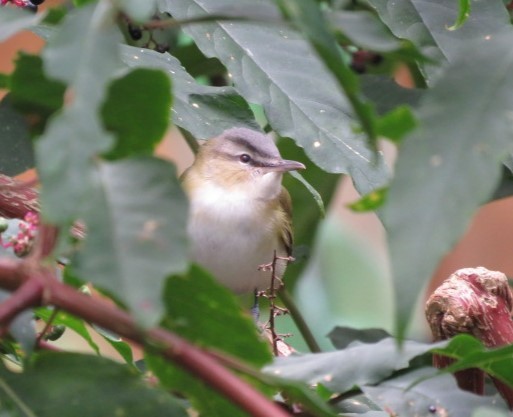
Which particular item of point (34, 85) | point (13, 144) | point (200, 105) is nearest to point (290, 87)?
point (200, 105)

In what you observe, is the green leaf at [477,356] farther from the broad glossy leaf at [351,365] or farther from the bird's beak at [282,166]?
the bird's beak at [282,166]

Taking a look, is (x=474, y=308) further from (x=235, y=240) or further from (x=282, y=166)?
(x=235, y=240)

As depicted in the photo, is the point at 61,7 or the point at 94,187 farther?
the point at 61,7

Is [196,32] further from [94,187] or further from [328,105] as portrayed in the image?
[94,187]

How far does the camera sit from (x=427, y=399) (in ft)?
2.80

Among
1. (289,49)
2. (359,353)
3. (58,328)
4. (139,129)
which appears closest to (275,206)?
(289,49)

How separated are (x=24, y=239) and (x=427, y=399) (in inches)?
14.2

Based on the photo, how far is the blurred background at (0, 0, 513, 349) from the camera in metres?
2.81

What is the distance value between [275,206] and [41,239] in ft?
4.95

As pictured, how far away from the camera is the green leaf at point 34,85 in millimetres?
670

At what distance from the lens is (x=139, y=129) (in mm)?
636

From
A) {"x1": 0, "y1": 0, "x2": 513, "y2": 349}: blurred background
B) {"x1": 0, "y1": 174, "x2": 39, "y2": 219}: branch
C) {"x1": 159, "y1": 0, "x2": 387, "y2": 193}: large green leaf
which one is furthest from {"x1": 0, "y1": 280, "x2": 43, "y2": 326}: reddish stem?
{"x1": 0, "y1": 0, "x2": 513, "y2": 349}: blurred background

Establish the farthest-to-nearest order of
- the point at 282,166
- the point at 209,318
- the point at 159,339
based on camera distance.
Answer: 1. the point at 282,166
2. the point at 209,318
3. the point at 159,339

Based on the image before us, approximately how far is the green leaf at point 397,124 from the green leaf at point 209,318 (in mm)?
154
